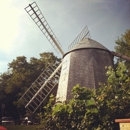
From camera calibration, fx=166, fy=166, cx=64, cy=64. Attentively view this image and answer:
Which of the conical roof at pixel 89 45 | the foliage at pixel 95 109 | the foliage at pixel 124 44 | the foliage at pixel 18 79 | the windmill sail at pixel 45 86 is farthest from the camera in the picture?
the foliage at pixel 18 79

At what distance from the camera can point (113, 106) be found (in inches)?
218

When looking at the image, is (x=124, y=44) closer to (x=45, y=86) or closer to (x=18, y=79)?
(x=45, y=86)

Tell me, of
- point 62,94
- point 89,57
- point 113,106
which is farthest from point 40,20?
point 113,106

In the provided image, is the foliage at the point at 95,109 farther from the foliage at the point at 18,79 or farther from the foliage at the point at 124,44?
the foliage at the point at 18,79

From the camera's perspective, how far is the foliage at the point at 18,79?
2480cm

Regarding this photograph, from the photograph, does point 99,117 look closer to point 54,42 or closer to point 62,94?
point 62,94

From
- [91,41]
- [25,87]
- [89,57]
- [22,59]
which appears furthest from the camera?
[22,59]

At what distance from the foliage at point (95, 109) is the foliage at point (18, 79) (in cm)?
1772

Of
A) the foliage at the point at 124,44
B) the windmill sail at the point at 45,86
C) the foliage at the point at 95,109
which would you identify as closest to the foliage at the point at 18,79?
the windmill sail at the point at 45,86

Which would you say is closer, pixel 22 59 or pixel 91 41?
pixel 91 41

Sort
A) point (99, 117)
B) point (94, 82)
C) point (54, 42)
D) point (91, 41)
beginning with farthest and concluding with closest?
point (54, 42) < point (91, 41) < point (94, 82) < point (99, 117)

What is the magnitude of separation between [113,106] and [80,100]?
1.12 m

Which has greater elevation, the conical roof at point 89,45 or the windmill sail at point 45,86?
the conical roof at point 89,45

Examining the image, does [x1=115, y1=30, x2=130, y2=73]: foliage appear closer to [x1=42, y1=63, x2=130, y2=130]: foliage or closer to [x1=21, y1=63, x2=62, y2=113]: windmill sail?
[x1=21, y1=63, x2=62, y2=113]: windmill sail
